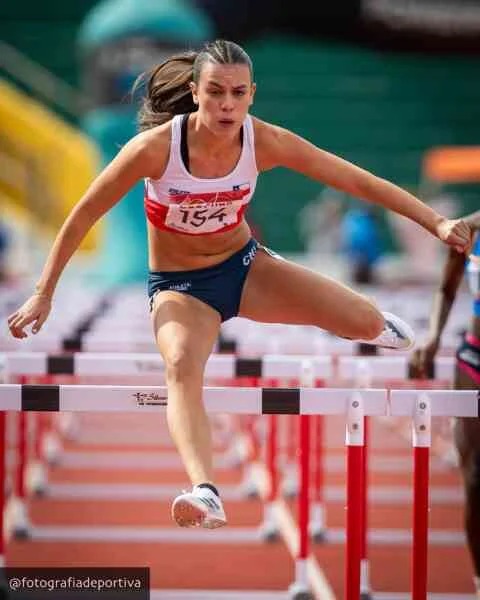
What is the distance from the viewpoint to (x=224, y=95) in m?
4.04

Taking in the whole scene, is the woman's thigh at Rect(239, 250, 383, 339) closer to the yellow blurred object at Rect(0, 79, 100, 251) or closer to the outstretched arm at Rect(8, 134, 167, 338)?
the outstretched arm at Rect(8, 134, 167, 338)

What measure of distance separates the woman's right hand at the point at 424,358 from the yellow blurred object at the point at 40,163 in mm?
14756

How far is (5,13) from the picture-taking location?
1014 inches

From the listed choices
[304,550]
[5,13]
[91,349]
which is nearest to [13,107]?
[5,13]

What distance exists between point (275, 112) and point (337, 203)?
325 cm

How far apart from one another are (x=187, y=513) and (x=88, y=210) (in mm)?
1027

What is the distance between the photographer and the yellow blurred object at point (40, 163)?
2077 centimetres

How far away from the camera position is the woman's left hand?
163 inches

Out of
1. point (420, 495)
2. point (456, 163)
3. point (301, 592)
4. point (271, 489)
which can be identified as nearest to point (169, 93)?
point (420, 495)

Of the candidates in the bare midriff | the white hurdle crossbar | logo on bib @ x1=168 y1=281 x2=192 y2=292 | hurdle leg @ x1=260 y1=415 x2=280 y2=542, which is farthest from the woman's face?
hurdle leg @ x1=260 y1=415 x2=280 y2=542

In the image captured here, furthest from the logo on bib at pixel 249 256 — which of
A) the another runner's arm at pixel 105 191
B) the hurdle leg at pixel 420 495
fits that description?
the hurdle leg at pixel 420 495

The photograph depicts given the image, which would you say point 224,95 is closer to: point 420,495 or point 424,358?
point 420,495

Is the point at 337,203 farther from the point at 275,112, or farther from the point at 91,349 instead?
the point at 91,349

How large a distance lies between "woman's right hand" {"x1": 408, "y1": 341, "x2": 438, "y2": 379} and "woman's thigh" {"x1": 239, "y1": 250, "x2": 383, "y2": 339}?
57cm
